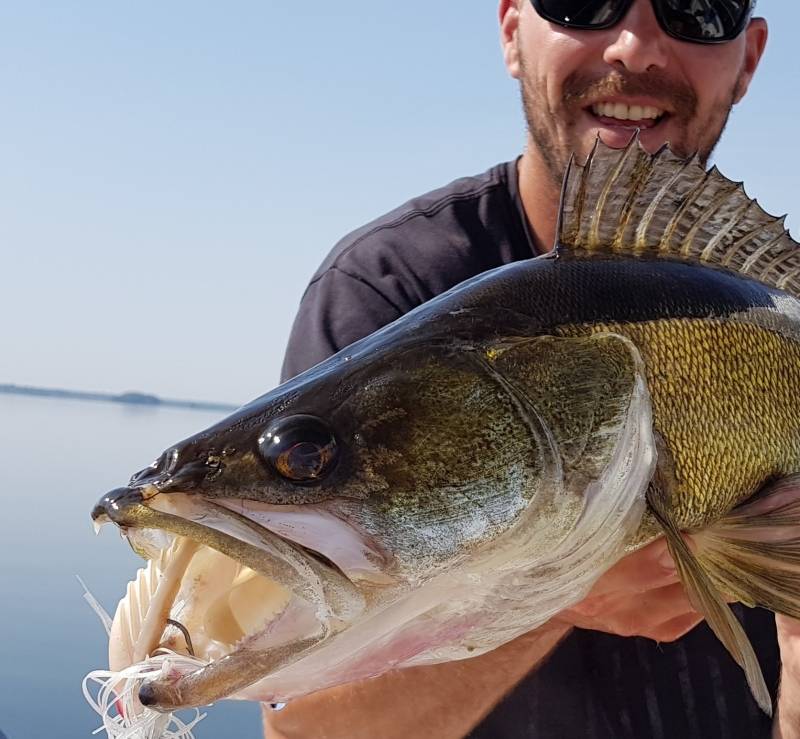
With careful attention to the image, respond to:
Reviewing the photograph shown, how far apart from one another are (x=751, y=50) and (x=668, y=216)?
2338 millimetres

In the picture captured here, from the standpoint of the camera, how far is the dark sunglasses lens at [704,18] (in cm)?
345

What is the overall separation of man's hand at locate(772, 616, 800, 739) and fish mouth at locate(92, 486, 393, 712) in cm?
140

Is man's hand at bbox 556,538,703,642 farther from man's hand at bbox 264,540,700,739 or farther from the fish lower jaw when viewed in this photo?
the fish lower jaw

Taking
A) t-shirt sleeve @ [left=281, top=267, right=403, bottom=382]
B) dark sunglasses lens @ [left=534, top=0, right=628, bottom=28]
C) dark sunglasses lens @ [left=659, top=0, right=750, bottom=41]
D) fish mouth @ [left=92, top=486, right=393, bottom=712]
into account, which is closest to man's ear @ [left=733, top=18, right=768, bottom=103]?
dark sunglasses lens @ [left=659, top=0, right=750, bottom=41]

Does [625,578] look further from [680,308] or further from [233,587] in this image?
[233,587]

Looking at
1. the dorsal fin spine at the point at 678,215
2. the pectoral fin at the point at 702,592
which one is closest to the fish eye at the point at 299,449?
the pectoral fin at the point at 702,592

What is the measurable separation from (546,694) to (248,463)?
5.60 feet

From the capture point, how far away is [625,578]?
2.17 metres

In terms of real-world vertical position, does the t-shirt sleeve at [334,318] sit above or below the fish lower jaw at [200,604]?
above

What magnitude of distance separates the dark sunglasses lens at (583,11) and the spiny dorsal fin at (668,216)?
152cm

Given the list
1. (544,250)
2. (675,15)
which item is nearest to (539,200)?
(544,250)

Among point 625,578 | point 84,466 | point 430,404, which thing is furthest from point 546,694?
point 84,466

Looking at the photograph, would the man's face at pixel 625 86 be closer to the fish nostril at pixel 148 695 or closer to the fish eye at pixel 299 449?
the fish eye at pixel 299 449

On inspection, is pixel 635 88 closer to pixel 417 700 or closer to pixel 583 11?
pixel 583 11
